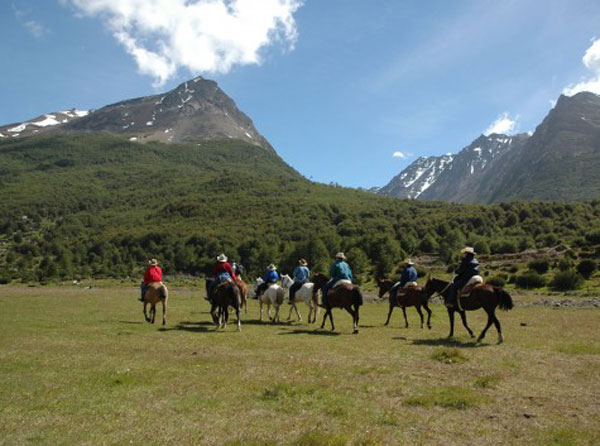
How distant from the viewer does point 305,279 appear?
25.1 metres

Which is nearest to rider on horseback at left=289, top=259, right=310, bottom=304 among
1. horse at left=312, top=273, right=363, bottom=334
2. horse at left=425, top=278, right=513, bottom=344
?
horse at left=312, top=273, right=363, bottom=334

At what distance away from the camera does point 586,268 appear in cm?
5822

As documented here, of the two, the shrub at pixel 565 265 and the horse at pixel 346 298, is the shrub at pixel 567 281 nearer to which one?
the shrub at pixel 565 265

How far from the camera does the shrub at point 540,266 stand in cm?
6319

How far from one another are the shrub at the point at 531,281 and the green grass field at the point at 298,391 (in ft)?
136

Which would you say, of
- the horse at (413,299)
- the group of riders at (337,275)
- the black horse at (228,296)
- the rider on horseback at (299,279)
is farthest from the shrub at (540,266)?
the black horse at (228,296)

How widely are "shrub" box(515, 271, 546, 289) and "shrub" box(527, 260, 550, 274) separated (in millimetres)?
7051

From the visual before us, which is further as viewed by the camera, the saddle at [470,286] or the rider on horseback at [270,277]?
the rider on horseback at [270,277]

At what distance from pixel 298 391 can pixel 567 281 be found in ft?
173

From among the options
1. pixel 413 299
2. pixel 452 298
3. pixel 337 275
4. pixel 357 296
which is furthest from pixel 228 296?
pixel 452 298

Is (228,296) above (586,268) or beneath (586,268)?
beneath

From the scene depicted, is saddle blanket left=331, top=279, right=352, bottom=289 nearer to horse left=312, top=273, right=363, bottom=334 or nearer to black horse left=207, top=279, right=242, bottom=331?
horse left=312, top=273, right=363, bottom=334

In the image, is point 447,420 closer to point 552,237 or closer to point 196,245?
point 552,237

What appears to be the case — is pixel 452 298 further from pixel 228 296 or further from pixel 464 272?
pixel 228 296
